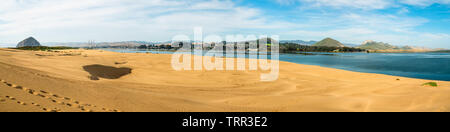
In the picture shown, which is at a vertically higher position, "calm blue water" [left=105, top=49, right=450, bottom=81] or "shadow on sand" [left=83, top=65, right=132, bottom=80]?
"shadow on sand" [left=83, top=65, right=132, bottom=80]

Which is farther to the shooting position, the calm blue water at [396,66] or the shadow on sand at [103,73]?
the calm blue water at [396,66]

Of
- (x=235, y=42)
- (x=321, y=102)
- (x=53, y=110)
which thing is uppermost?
(x=235, y=42)

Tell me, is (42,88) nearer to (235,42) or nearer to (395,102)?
(395,102)

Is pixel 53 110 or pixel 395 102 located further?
pixel 395 102

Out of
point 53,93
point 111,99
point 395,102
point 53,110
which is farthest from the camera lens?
point 395,102

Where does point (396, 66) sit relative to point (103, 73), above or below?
below

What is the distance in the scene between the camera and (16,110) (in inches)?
→ 161

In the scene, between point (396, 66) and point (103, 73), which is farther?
point (396, 66)

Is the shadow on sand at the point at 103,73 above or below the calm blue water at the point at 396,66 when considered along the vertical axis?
above

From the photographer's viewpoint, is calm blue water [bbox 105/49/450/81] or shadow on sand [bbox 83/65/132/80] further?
calm blue water [bbox 105/49/450/81]
